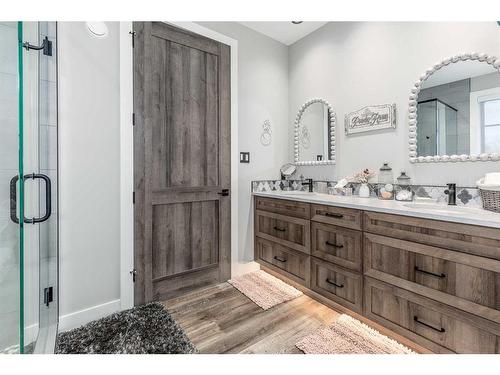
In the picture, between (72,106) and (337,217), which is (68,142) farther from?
(337,217)

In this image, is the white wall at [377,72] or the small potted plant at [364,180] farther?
the small potted plant at [364,180]

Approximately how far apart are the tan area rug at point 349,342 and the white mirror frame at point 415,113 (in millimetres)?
1325

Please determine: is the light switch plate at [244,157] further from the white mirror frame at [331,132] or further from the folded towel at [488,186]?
the folded towel at [488,186]

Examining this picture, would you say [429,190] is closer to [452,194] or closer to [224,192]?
[452,194]

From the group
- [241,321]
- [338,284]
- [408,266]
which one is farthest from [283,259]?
[408,266]

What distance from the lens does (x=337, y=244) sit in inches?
71.5

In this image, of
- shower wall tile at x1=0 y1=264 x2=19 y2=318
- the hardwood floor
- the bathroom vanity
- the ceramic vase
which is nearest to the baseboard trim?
the hardwood floor

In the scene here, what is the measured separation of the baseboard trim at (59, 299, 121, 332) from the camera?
1.66 m

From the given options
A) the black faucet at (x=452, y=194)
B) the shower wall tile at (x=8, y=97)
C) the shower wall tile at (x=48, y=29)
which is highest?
the shower wall tile at (x=48, y=29)

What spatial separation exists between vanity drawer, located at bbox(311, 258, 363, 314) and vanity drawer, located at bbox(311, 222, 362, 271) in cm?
6

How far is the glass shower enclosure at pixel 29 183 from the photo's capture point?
123 cm

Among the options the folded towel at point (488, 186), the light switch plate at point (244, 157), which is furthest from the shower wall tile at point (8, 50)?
the folded towel at point (488, 186)
